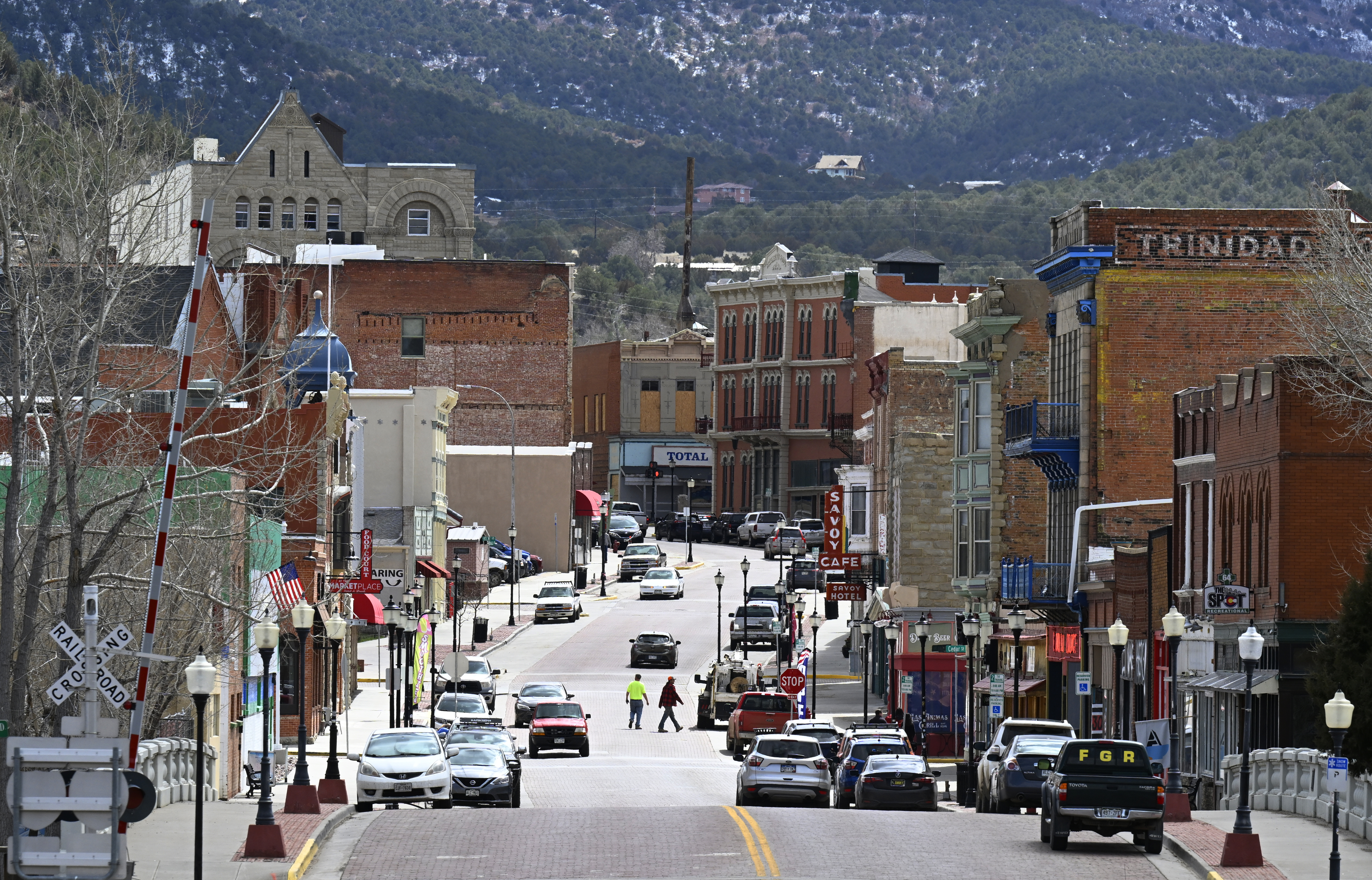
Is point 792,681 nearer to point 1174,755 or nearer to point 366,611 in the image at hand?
point 366,611

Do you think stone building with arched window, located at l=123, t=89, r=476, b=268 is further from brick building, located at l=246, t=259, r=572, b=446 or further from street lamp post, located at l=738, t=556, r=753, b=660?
street lamp post, located at l=738, t=556, r=753, b=660

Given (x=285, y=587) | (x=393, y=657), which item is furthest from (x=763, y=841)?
(x=393, y=657)

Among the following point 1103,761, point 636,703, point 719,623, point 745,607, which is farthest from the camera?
point 745,607

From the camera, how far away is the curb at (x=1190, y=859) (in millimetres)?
26453

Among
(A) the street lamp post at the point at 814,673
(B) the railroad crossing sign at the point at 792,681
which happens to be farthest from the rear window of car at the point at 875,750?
(A) the street lamp post at the point at 814,673

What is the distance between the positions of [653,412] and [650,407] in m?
0.45

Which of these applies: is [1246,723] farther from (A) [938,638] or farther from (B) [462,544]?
(B) [462,544]

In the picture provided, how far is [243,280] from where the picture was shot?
239 ft

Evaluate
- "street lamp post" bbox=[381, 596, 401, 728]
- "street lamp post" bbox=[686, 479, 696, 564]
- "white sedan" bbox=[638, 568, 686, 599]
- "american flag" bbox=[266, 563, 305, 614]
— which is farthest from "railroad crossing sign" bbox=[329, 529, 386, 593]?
"street lamp post" bbox=[686, 479, 696, 564]

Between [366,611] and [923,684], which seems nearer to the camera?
[923,684]

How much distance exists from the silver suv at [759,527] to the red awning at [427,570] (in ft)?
117

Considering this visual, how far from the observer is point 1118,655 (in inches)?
1564

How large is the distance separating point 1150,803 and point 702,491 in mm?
116799

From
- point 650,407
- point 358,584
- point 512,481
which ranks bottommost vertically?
point 358,584
